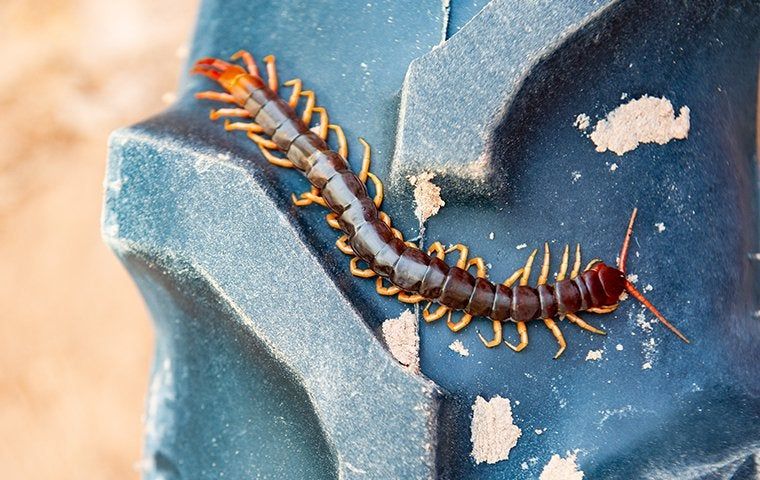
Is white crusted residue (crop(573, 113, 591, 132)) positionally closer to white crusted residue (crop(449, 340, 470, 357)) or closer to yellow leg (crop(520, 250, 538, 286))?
yellow leg (crop(520, 250, 538, 286))

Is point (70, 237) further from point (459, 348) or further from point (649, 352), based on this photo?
point (649, 352)

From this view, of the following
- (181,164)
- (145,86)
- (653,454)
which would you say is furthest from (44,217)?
(653,454)

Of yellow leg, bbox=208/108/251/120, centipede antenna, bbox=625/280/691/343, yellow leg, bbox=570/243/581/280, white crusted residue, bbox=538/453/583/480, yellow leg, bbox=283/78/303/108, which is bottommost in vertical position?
white crusted residue, bbox=538/453/583/480

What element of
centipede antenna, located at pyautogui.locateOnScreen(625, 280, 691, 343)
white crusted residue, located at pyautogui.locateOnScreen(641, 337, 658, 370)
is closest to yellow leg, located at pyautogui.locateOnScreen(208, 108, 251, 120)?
centipede antenna, located at pyautogui.locateOnScreen(625, 280, 691, 343)

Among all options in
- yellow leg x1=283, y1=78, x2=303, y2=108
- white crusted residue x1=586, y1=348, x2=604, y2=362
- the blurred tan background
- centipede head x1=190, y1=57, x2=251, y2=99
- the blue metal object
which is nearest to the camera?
the blue metal object

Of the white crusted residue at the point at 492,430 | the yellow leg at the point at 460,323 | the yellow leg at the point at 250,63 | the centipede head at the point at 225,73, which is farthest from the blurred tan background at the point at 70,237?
the white crusted residue at the point at 492,430

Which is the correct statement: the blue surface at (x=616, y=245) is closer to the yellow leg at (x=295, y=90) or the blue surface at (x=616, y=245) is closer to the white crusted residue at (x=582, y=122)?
the white crusted residue at (x=582, y=122)

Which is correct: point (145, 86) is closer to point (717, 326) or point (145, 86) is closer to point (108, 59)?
point (108, 59)

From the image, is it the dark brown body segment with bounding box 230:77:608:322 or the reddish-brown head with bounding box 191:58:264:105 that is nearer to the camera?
the dark brown body segment with bounding box 230:77:608:322
